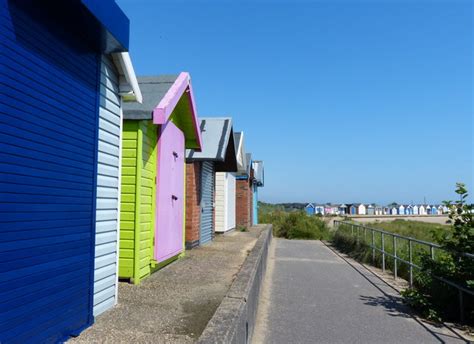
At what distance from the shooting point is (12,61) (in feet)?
10.5

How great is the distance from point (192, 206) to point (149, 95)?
498 cm

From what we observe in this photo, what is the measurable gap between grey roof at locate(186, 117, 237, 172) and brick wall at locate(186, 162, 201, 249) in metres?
0.43

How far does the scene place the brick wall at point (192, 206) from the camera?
37.6ft

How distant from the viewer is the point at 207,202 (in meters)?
13.9

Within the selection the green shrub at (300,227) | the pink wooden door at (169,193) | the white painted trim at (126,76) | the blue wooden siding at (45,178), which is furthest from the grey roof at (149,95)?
the green shrub at (300,227)

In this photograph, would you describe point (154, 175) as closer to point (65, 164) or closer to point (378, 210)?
point (65, 164)

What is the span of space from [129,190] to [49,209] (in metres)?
2.98

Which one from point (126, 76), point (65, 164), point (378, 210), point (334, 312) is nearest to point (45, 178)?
point (65, 164)

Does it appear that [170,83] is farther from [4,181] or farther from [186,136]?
[4,181]

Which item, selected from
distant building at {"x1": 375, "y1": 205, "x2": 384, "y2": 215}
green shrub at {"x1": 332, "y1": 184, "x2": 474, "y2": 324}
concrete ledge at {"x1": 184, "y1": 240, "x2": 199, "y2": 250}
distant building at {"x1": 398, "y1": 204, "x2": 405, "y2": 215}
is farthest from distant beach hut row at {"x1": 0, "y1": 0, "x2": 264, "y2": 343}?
distant building at {"x1": 398, "y1": 204, "x2": 405, "y2": 215}

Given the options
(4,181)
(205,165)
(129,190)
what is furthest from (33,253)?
(205,165)

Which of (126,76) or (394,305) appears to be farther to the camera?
(394,305)

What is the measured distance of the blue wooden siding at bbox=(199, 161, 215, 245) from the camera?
12970mm

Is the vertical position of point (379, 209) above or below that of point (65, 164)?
below
